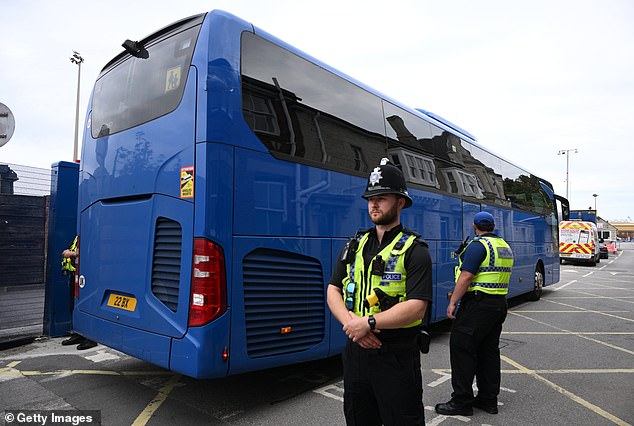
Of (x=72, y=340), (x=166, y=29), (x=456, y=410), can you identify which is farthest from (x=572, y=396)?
(x=72, y=340)

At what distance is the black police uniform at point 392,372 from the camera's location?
2273mm

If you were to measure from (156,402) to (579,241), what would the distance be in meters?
29.5

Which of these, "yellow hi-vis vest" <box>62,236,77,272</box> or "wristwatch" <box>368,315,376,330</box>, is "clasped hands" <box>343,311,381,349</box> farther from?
"yellow hi-vis vest" <box>62,236,77,272</box>

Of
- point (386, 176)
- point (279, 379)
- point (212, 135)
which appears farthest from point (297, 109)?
point (279, 379)

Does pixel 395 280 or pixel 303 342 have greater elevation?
pixel 395 280

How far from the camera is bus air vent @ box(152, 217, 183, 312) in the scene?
12.0ft

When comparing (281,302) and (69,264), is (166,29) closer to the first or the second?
(281,302)

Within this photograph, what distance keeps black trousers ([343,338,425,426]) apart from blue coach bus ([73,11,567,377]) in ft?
4.66

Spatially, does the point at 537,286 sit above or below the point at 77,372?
above

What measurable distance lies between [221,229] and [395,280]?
5.59 ft

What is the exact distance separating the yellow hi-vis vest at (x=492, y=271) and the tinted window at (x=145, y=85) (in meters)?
3.21

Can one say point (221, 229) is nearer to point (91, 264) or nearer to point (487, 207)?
point (91, 264)

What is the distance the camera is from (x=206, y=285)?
346cm

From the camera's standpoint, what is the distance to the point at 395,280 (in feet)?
Answer: 7.75
